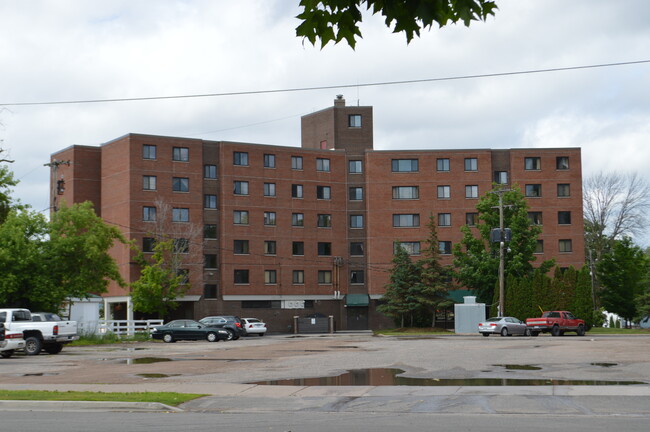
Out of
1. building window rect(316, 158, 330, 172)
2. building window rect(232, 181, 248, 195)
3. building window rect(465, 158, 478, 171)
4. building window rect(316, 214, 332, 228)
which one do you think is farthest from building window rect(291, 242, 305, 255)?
building window rect(465, 158, 478, 171)

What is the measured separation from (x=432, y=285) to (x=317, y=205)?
15.3 metres

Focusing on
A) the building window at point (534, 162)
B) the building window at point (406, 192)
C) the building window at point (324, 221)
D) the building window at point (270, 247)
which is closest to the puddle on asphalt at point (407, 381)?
the building window at point (270, 247)

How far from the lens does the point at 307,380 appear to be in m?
21.3

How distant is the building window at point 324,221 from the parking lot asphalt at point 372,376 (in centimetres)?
4390

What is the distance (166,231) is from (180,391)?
170 feet

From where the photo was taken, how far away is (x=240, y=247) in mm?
74188

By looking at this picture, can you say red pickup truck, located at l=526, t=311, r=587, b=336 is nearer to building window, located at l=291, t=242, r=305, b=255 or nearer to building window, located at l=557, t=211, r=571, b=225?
building window, located at l=557, t=211, r=571, b=225

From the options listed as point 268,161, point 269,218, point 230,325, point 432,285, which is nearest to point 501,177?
point 432,285

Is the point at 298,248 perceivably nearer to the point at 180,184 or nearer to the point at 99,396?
the point at 180,184

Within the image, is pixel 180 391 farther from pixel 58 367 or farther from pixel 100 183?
pixel 100 183

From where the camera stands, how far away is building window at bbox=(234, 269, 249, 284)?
7369cm

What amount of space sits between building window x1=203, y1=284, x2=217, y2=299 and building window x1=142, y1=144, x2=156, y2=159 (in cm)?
1205

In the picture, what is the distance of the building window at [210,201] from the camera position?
240ft

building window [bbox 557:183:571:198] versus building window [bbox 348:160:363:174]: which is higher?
building window [bbox 348:160:363:174]
